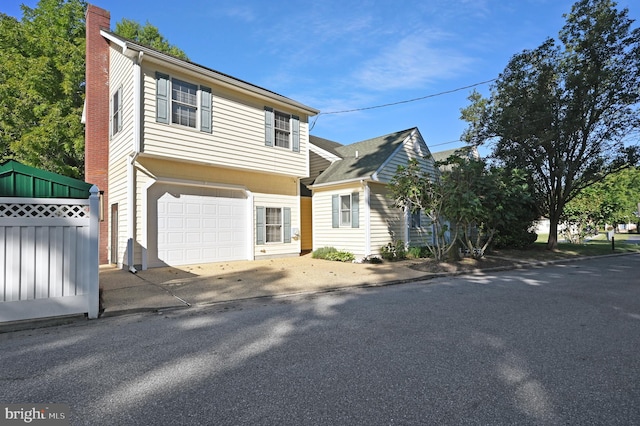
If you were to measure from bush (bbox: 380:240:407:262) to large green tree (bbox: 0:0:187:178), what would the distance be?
562 inches

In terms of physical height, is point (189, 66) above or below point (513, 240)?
above

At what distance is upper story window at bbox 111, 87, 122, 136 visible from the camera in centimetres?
1090

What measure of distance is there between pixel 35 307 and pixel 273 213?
9280 mm

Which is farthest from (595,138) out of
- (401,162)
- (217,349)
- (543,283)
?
(217,349)

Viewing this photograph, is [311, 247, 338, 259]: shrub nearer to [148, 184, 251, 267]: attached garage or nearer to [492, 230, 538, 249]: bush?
[148, 184, 251, 267]: attached garage

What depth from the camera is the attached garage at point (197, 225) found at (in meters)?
10.7

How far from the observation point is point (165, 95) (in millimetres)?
10250

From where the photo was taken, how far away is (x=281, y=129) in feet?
44.3

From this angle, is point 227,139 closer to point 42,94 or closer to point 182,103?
point 182,103

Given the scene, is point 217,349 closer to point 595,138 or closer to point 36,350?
point 36,350

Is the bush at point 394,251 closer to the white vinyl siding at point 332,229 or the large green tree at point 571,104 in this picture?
the white vinyl siding at point 332,229

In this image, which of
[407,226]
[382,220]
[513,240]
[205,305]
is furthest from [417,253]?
[205,305]

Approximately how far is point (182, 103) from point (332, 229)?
25.0 feet

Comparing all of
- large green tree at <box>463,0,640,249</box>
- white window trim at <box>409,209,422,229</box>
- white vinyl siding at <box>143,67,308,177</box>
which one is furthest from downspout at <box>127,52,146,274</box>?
large green tree at <box>463,0,640,249</box>
